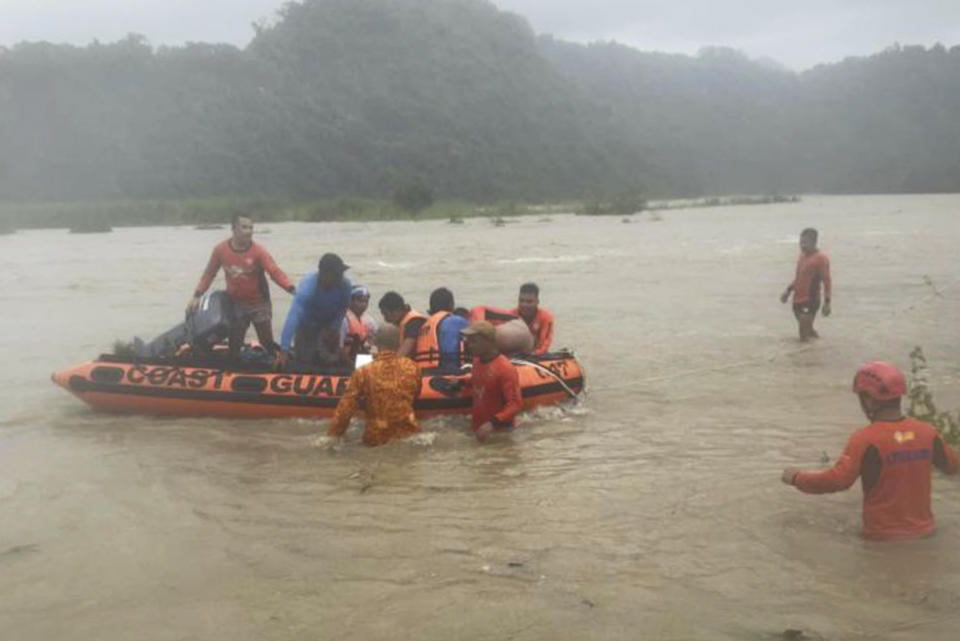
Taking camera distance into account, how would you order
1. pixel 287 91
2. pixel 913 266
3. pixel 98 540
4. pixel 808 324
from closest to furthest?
1. pixel 98 540
2. pixel 808 324
3. pixel 913 266
4. pixel 287 91

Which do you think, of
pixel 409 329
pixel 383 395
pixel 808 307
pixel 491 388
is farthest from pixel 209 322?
pixel 808 307

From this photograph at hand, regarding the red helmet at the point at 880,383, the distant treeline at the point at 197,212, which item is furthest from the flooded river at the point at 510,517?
the distant treeline at the point at 197,212

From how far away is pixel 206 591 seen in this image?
16.1 ft

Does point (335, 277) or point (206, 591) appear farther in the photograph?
point (335, 277)

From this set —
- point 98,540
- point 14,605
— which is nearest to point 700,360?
point 98,540

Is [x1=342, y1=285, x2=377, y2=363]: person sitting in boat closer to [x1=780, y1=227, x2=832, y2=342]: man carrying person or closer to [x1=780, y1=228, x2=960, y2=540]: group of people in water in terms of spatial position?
[x1=780, y1=227, x2=832, y2=342]: man carrying person

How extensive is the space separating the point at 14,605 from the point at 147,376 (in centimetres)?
406

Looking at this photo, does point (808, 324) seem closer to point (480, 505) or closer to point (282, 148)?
point (480, 505)

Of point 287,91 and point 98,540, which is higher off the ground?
point 287,91

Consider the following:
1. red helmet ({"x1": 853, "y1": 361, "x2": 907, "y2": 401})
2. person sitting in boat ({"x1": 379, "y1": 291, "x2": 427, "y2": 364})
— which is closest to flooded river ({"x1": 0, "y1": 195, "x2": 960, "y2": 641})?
person sitting in boat ({"x1": 379, "y1": 291, "x2": 427, "y2": 364})

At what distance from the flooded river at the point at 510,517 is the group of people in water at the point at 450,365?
246 mm

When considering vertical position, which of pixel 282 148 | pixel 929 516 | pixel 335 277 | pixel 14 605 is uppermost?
pixel 282 148

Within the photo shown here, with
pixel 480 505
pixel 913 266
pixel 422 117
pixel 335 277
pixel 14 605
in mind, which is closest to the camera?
pixel 14 605

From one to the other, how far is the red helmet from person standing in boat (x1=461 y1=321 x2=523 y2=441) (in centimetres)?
307
